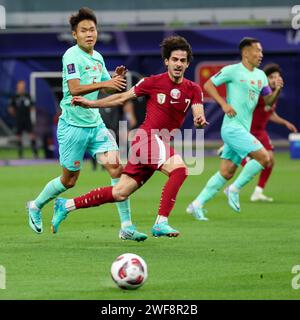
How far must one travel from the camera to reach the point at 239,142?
49.6 ft

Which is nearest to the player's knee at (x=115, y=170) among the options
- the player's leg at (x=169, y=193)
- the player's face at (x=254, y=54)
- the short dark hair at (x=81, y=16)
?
the player's leg at (x=169, y=193)

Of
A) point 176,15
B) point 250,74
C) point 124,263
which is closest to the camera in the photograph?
point 124,263

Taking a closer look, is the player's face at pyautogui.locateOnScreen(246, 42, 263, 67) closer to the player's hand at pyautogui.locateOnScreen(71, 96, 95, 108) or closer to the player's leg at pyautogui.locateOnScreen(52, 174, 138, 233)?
the player's leg at pyautogui.locateOnScreen(52, 174, 138, 233)

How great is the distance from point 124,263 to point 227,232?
4533 millimetres

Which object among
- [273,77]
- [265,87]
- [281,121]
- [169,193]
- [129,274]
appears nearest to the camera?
[129,274]

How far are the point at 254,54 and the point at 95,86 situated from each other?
187 inches

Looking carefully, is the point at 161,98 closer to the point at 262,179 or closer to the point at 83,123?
the point at 83,123

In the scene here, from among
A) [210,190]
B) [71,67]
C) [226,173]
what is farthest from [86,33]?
[226,173]

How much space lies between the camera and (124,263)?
28.8 ft

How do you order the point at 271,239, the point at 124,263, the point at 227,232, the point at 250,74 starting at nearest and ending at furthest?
the point at 124,263 < the point at 271,239 < the point at 227,232 < the point at 250,74

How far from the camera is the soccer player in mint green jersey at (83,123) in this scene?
1191 centimetres
